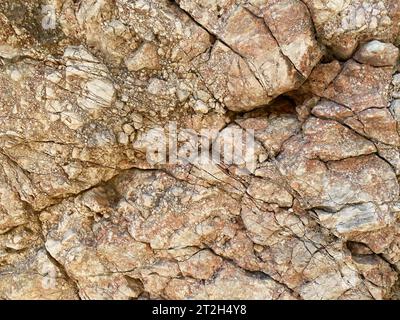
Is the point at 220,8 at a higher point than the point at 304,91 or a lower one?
higher

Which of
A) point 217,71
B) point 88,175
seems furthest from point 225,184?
point 88,175

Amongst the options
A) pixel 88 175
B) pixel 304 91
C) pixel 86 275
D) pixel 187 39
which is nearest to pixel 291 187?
pixel 304 91

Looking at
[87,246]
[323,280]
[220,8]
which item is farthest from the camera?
[87,246]

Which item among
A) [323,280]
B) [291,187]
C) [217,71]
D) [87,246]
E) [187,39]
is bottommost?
[323,280]

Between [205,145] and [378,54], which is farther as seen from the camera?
[205,145]

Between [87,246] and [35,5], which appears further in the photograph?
[87,246]

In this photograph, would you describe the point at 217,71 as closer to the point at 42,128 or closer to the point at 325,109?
the point at 325,109

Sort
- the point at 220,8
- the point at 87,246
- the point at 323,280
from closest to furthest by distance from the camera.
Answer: the point at 220,8 < the point at 323,280 < the point at 87,246

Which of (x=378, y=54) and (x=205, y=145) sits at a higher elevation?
(x=378, y=54)
